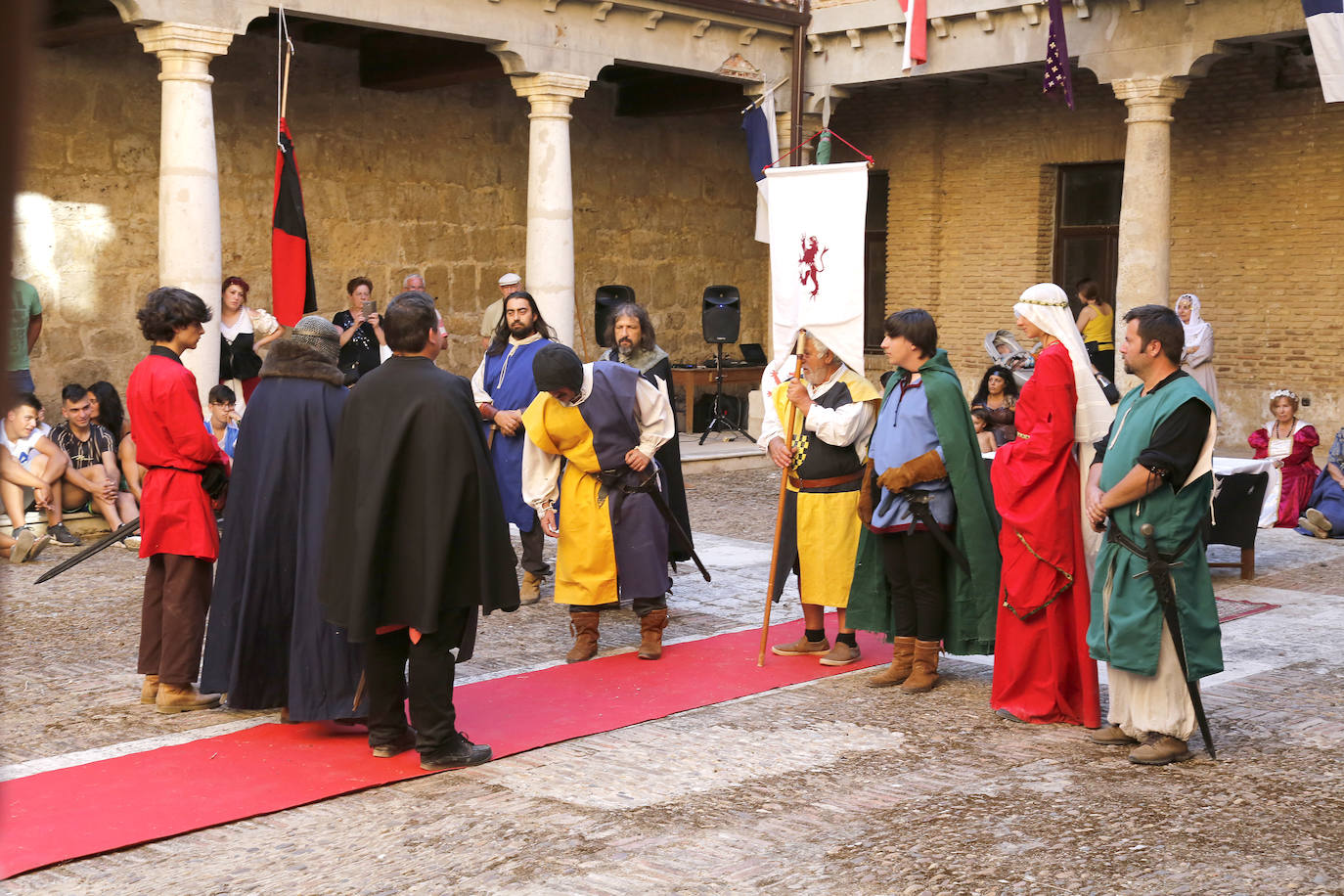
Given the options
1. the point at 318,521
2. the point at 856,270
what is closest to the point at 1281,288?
the point at 856,270

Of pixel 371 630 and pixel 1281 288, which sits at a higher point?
pixel 1281 288

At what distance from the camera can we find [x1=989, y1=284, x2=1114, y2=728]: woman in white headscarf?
17.5 ft

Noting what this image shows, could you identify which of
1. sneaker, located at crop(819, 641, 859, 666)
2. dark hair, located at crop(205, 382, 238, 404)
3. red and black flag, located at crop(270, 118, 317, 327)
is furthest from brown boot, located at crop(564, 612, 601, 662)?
red and black flag, located at crop(270, 118, 317, 327)

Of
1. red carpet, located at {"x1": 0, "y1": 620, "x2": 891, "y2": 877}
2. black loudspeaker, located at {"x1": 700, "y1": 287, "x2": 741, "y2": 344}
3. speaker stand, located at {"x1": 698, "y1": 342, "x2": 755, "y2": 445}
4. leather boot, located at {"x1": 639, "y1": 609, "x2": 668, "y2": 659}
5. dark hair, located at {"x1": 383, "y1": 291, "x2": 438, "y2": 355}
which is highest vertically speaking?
black loudspeaker, located at {"x1": 700, "y1": 287, "x2": 741, "y2": 344}

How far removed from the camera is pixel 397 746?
16.2ft

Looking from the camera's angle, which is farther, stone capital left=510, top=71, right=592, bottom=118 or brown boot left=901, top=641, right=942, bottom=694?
stone capital left=510, top=71, right=592, bottom=118

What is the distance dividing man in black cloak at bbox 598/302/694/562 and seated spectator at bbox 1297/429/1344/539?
5483 millimetres

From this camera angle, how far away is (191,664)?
5.49m

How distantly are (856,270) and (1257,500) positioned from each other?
147 inches

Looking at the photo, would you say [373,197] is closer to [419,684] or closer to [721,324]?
[721,324]

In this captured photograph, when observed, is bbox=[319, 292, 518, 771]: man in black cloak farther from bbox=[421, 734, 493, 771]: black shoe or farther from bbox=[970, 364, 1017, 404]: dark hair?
bbox=[970, 364, 1017, 404]: dark hair

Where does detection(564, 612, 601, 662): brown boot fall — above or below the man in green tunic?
below

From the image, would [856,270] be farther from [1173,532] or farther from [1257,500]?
[1257,500]

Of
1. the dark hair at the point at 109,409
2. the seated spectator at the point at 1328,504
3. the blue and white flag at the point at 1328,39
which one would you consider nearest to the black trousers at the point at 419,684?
the dark hair at the point at 109,409
